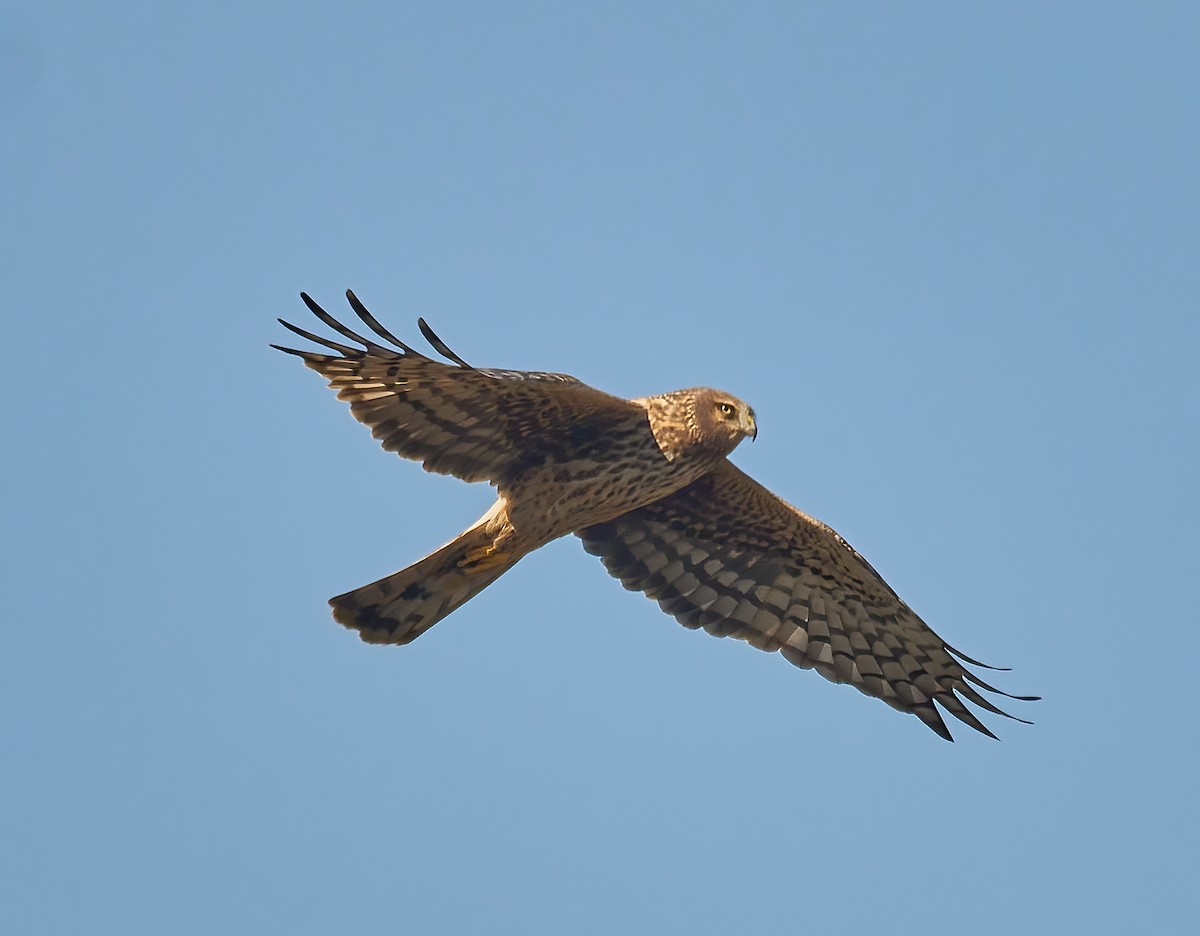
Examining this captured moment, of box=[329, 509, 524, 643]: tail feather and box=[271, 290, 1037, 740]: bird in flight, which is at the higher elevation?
box=[271, 290, 1037, 740]: bird in flight

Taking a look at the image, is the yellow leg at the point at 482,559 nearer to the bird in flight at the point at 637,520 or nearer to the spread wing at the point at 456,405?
the bird in flight at the point at 637,520

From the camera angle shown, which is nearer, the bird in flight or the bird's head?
the bird in flight

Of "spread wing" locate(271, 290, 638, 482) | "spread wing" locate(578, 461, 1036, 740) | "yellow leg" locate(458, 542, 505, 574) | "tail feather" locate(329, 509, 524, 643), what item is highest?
"spread wing" locate(578, 461, 1036, 740)

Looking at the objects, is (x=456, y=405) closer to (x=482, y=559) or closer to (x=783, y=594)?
(x=482, y=559)

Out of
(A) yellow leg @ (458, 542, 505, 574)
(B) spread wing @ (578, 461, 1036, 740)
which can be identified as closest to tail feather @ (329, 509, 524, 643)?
(A) yellow leg @ (458, 542, 505, 574)

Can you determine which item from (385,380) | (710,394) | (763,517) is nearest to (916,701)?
(763,517)

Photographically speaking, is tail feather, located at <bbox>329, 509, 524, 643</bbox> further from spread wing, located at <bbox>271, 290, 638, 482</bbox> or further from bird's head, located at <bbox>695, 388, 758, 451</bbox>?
bird's head, located at <bbox>695, 388, 758, 451</bbox>

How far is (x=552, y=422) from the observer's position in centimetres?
874

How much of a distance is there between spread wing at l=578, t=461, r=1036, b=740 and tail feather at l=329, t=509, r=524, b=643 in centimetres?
145

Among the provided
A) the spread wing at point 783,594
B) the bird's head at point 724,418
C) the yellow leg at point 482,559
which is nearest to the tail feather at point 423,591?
the yellow leg at point 482,559

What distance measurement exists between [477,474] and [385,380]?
2.69 ft

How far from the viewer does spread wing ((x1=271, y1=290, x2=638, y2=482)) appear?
26.9 ft

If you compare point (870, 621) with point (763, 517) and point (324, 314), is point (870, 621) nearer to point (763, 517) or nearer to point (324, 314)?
point (763, 517)

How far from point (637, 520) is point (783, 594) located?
1.09 metres
